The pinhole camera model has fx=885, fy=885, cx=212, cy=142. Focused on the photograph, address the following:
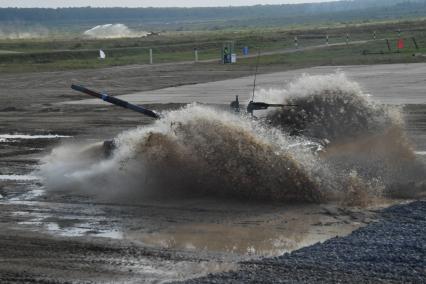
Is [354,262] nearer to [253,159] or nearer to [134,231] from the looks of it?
[134,231]

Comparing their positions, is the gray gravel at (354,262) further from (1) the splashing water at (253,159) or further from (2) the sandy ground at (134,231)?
(1) the splashing water at (253,159)

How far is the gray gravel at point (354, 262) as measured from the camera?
321 inches

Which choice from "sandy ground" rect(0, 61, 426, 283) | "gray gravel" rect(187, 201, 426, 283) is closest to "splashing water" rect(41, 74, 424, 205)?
"sandy ground" rect(0, 61, 426, 283)

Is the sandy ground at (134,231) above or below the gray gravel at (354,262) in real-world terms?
below

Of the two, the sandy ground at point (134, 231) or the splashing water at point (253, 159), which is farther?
the splashing water at point (253, 159)

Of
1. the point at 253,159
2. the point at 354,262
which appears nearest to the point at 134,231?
the point at 253,159

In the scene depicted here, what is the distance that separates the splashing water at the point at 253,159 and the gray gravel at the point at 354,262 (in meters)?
2.15

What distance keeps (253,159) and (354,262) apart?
3.99 metres

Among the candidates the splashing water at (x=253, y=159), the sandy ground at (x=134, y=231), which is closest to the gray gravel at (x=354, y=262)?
the sandy ground at (x=134, y=231)

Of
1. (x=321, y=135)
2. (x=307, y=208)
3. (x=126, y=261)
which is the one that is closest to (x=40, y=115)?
(x=321, y=135)

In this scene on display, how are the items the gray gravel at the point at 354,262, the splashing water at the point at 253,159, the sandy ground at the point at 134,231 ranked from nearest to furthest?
1. the gray gravel at the point at 354,262
2. the sandy ground at the point at 134,231
3. the splashing water at the point at 253,159

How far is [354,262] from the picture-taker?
8.60m

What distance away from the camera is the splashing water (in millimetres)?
12203

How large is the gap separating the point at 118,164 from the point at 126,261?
4178 millimetres
